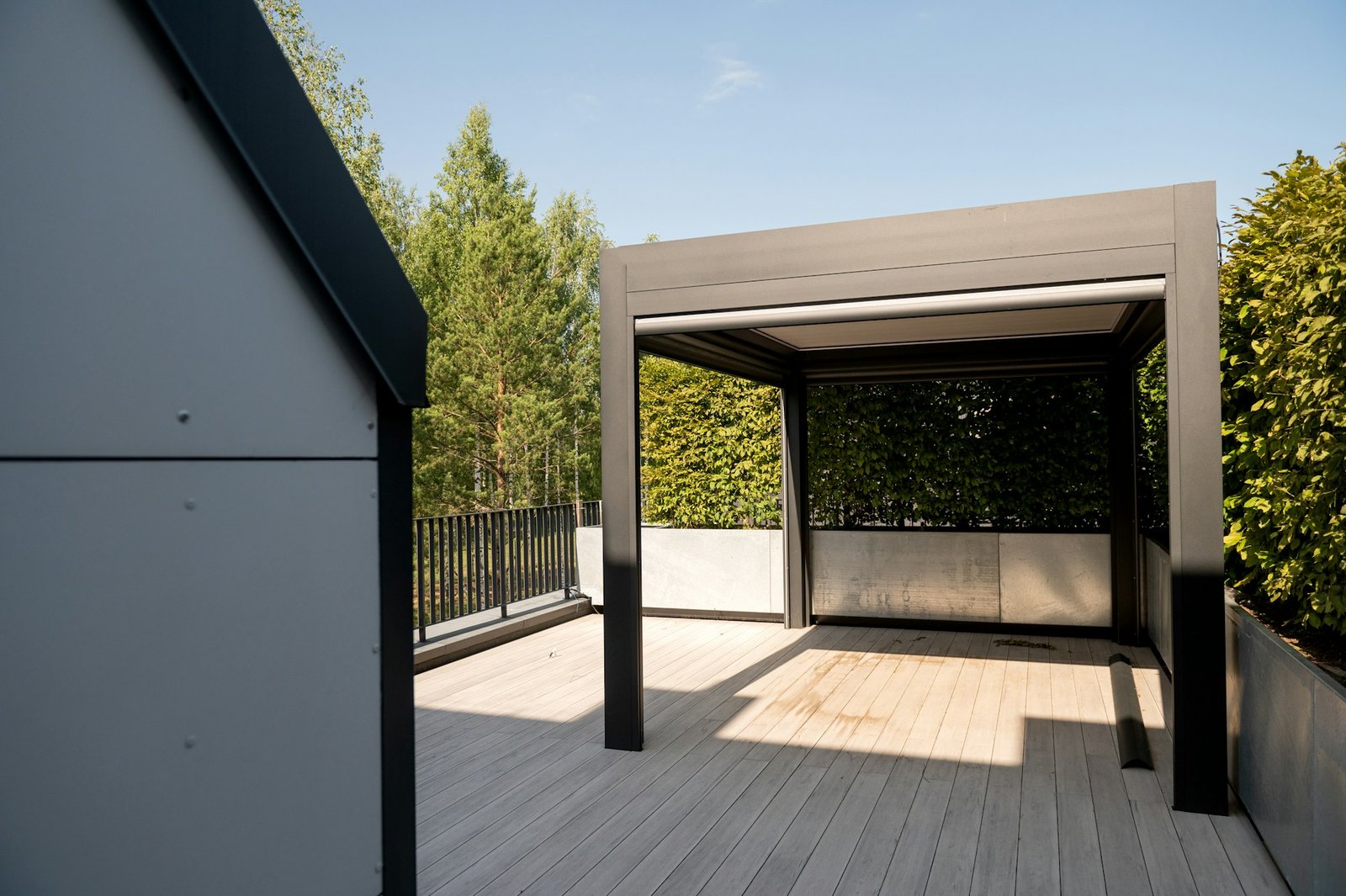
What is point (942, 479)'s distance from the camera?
26.3ft

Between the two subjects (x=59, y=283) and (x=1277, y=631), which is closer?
(x=59, y=283)

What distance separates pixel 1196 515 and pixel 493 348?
19.2 m

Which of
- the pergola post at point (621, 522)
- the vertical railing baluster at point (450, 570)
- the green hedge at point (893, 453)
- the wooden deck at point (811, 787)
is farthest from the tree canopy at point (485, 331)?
the pergola post at point (621, 522)

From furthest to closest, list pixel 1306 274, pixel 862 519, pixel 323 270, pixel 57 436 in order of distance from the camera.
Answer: pixel 862 519
pixel 1306 274
pixel 323 270
pixel 57 436

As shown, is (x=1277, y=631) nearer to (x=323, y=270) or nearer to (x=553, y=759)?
(x=553, y=759)

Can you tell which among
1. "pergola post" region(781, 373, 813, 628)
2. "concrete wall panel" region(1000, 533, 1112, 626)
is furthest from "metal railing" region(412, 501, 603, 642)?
"concrete wall panel" region(1000, 533, 1112, 626)

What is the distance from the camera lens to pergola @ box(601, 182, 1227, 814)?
371 centimetres

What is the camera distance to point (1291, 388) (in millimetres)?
3494

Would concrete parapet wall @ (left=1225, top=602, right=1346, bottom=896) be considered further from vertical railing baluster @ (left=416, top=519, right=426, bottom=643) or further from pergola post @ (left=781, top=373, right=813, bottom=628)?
vertical railing baluster @ (left=416, top=519, right=426, bottom=643)

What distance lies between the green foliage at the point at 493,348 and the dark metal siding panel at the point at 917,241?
16.5 meters

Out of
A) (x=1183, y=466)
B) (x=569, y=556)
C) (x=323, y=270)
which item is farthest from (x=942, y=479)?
(x=323, y=270)

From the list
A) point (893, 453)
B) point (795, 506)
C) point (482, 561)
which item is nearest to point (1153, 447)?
point (893, 453)

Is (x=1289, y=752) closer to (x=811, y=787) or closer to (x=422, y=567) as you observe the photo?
(x=811, y=787)

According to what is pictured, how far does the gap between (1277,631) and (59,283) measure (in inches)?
171
